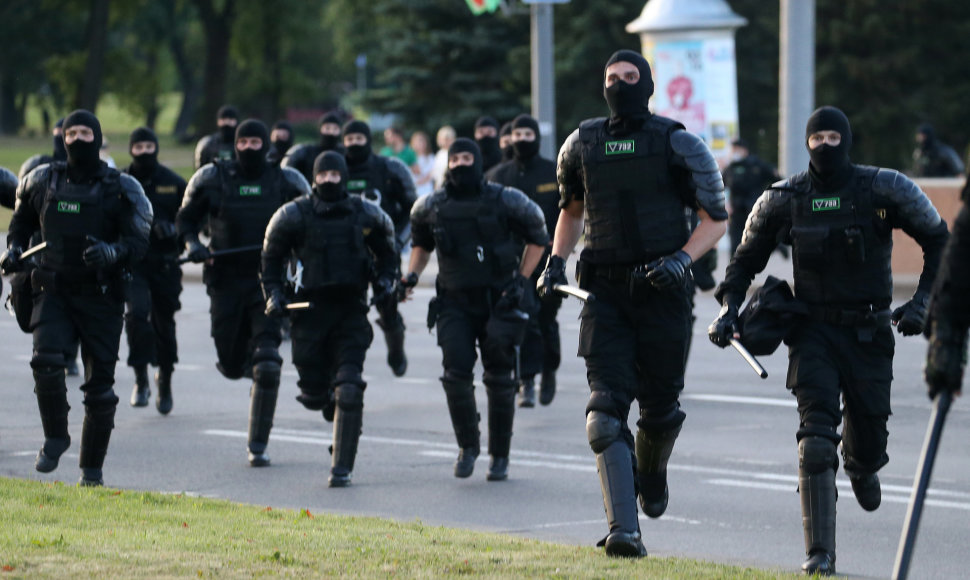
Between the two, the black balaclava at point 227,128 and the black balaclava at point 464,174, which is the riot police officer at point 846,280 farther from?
the black balaclava at point 227,128

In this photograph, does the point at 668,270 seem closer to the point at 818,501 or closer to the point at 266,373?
the point at 818,501

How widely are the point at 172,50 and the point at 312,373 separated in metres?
71.1

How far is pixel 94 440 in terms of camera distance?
9500 millimetres

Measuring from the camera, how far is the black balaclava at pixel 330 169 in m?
10.4

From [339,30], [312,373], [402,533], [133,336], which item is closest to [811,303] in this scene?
[402,533]

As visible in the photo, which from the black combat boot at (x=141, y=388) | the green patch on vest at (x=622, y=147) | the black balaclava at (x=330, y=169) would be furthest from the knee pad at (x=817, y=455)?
the black combat boot at (x=141, y=388)

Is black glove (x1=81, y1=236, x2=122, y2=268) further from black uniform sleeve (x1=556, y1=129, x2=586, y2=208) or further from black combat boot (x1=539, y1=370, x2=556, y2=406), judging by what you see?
black combat boot (x1=539, y1=370, x2=556, y2=406)

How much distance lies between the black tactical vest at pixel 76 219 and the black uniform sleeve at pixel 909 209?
4.07 m

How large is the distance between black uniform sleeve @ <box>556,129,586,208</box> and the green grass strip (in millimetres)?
1446

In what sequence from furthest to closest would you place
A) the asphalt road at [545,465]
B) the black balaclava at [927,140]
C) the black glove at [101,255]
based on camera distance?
the black balaclava at [927,140] < the black glove at [101,255] < the asphalt road at [545,465]

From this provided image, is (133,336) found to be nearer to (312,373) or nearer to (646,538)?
(312,373)

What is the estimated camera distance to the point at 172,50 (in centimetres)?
7956

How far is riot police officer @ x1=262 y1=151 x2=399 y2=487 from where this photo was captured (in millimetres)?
10266

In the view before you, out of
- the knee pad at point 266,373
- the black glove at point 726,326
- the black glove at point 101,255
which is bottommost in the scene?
the knee pad at point 266,373
